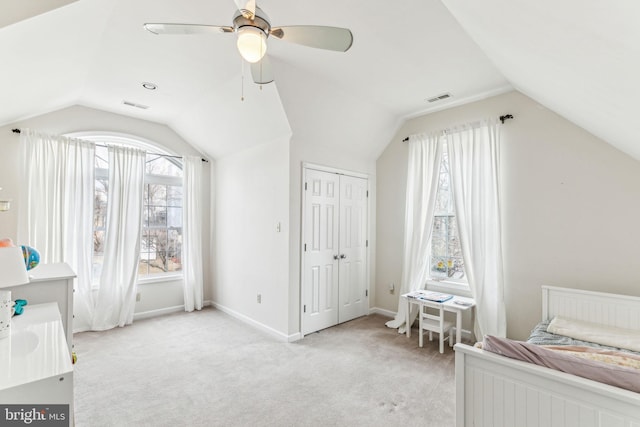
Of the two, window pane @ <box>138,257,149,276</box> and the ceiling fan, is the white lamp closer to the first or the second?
the ceiling fan

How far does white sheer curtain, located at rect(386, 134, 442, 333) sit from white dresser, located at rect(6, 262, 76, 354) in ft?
11.2

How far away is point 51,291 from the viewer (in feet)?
6.57

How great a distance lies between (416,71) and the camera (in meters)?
2.95

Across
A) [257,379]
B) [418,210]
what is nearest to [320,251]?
[418,210]

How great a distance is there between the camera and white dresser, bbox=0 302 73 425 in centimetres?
102

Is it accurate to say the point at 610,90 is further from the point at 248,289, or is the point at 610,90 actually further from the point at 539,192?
the point at 248,289

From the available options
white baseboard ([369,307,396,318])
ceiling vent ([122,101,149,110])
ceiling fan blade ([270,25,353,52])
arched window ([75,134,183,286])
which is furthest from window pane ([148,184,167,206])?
ceiling fan blade ([270,25,353,52])

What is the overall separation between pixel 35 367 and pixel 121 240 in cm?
331

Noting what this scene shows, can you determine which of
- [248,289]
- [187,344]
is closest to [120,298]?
[187,344]

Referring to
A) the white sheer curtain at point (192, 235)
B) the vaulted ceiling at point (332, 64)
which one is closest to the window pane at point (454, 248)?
the vaulted ceiling at point (332, 64)

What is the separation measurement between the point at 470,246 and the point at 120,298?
15.1 feet

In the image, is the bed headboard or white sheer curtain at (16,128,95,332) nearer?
the bed headboard

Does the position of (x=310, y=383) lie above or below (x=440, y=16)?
below

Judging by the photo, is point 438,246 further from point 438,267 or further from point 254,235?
point 254,235
